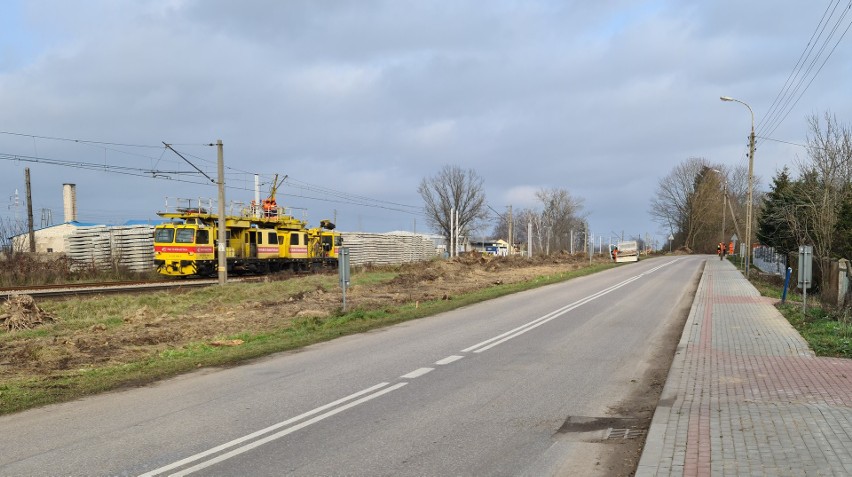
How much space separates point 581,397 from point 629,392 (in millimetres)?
765

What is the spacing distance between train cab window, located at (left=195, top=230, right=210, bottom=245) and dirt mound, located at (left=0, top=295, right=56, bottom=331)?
16.5m

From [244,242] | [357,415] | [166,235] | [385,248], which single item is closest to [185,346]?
[357,415]

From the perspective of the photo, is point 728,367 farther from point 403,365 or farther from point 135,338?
point 135,338

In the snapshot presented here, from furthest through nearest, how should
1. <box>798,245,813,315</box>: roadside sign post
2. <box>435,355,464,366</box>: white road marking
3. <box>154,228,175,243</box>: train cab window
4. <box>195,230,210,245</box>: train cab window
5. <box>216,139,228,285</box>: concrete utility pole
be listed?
<box>195,230,210,245</box>: train cab window < <box>154,228,175,243</box>: train cab window < <box>216,139,228,285</box>: concrete utility pole < <box>798,245,813,315</box>: roadside sign post < <box>435,355,464,366</box>: white road marking

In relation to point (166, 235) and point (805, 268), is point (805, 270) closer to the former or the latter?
point (805, 268)

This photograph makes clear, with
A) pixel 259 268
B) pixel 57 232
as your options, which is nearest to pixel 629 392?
pixel 259 268

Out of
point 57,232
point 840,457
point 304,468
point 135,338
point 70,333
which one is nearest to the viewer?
point 840,457

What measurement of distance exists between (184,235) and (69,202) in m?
27.5

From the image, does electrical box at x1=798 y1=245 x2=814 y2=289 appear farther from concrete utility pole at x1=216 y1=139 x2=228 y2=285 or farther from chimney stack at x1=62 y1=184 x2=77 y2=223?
chimney stack at x1=62 y1=184 x2=77 y2=223

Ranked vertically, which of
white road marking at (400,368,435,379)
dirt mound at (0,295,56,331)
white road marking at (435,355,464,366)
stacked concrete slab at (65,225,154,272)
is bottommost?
white road marking at (435,355,464,366)

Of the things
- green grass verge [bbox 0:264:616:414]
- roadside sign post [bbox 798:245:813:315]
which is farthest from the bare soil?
roadside sign post [bbox 798:245:813:315]

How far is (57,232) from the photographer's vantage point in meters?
46.2

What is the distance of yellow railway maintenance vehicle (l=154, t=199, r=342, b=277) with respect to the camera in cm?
3189

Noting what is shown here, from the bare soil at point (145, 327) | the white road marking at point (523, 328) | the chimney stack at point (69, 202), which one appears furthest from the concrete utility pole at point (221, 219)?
the chimney stack at point (69, 202)
